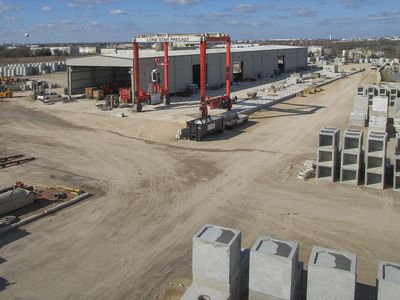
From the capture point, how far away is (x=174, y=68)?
45.2m

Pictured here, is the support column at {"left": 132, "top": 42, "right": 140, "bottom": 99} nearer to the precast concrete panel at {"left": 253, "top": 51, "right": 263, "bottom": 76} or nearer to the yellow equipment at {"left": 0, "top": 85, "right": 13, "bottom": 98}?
the yellow equipment at {"left": 0, "top": 85, "right": 13, "bottom": 98}

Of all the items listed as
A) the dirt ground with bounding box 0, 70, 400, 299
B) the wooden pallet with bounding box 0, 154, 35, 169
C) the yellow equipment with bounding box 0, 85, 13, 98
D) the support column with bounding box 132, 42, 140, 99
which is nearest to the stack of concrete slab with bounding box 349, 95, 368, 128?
the dirt ground with bounding box 0, 70, 400, 299

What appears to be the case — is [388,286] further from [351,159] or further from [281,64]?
[281,64]

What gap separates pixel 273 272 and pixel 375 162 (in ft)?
38.2

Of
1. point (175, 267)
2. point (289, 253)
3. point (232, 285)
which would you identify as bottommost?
point (175, 267)

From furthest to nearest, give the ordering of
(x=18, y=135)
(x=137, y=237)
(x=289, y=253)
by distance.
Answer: (x=18, y=135) < (x=137, y=237) < (x=289, y=253)

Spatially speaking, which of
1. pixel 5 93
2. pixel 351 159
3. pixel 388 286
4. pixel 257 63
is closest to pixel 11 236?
pixel 388 286

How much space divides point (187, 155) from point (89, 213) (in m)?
8.92

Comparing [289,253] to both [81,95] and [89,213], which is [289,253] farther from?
[81,95]

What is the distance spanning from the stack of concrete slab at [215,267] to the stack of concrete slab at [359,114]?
24.3 metres

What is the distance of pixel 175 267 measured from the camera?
40.0 feet

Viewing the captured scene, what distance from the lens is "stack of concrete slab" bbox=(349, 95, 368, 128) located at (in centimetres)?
3141

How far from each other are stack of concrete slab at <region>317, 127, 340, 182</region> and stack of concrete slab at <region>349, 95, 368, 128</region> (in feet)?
40.9

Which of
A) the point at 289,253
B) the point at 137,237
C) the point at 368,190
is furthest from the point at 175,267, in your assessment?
the point at 368,190
